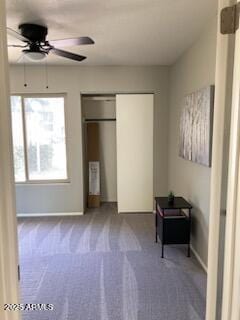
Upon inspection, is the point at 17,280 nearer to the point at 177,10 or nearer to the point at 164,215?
the point at 164,215

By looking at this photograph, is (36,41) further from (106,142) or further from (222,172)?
(106,142)

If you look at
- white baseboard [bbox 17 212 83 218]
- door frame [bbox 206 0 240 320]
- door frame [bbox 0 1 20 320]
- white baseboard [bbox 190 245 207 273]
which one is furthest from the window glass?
door frame [bbox 206 0 240 320]

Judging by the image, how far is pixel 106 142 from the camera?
210 inches

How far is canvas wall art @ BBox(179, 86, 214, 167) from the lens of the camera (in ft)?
8.66

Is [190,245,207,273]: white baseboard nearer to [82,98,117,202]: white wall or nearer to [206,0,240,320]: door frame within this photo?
[206,0,240,320]: door frame

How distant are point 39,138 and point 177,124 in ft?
8.12

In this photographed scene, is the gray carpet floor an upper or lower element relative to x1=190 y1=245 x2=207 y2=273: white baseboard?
lower

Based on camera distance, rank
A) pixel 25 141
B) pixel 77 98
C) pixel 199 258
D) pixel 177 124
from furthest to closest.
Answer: pixel 25 141 < pixel 77 98 < pixel 177 124 < pixel 199 258

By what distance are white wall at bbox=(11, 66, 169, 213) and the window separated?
0.60 ft

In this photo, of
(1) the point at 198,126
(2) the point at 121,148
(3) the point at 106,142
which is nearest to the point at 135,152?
(2) the point at 121,148

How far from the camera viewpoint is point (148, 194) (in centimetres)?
486

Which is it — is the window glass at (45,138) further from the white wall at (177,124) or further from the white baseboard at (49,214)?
the white wall at (177,124)

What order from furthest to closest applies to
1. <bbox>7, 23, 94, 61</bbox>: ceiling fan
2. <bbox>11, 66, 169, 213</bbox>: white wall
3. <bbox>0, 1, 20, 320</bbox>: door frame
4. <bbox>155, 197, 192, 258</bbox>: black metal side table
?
<bbox>11, 66, 169, 213</bbox>: white wall, <bbox>155, 197, 192, 258</bbox>: black metal side table, <bbox>7, 23, 94, 61</bbox>: ceiling fan, <bbox>0, 1, 20, 320</bbox>: door frame

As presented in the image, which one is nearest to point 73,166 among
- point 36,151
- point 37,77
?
point 36,151
